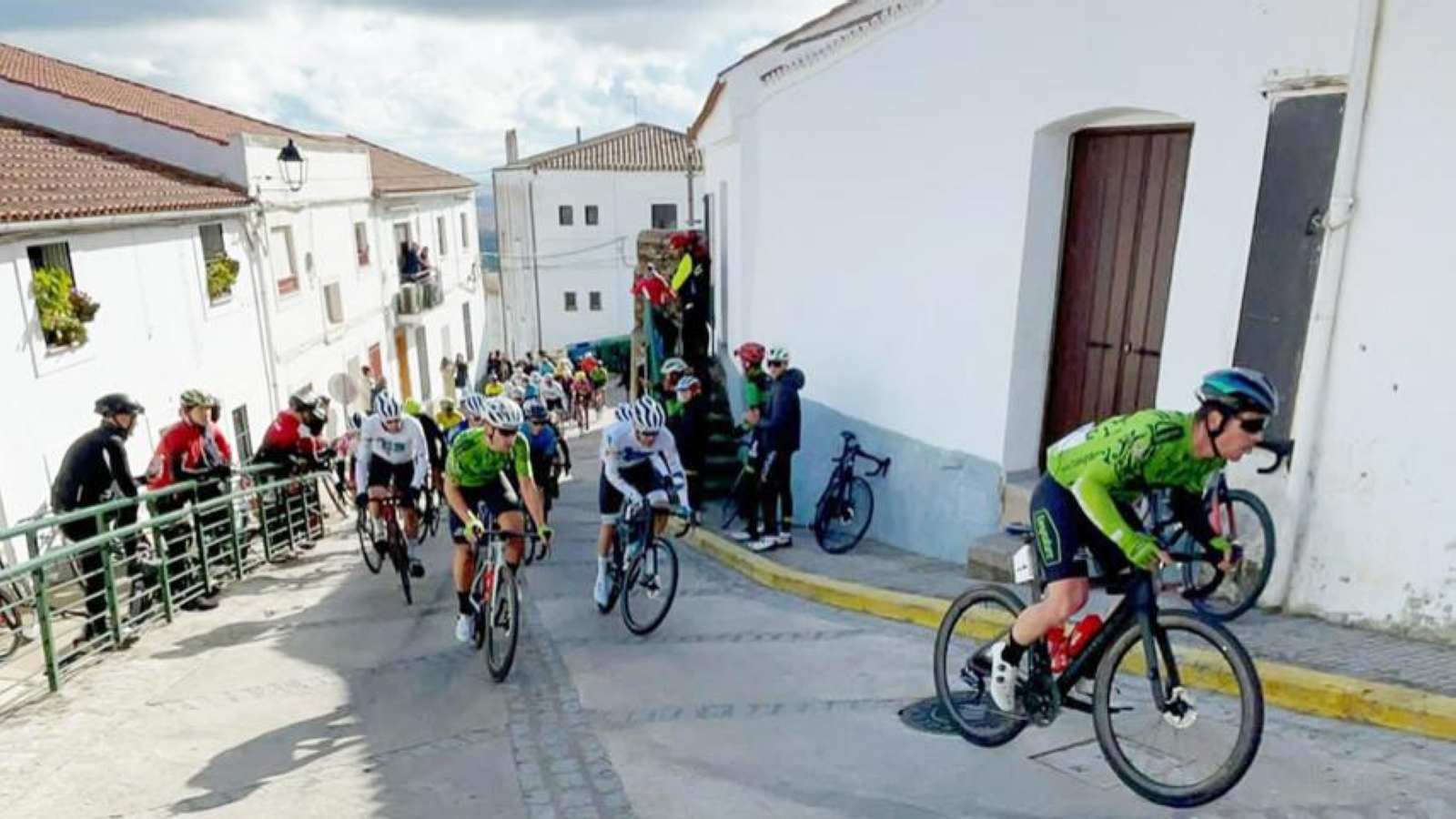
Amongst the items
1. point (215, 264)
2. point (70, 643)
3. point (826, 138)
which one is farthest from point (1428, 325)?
point (215, 264)

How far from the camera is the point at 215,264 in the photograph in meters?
15.2

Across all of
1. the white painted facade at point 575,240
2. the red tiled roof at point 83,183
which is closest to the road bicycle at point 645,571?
the red tiled roof at point 83,183

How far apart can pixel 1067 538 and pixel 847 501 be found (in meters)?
4.99

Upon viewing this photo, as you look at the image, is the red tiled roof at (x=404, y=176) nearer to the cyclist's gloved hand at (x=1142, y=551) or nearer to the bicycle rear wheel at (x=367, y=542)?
the bicycle rear wheel at (x=367, y=542)

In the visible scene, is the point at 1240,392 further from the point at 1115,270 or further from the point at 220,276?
the point at 220,276

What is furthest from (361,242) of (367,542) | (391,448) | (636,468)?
(636,468)

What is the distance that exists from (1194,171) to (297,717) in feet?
20.8

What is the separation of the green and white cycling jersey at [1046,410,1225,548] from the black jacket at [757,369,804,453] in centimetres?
455

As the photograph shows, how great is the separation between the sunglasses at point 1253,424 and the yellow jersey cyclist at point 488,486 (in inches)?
154

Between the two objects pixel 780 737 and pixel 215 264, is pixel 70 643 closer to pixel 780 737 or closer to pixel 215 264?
pixel 780 737

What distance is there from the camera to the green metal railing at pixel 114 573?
557 cm

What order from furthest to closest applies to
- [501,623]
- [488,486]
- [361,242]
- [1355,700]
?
[361,242] → [488,486] → [501,623] → [1355,700]

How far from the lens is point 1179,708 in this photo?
3473mm

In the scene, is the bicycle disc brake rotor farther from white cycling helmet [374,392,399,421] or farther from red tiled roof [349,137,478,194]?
red tiled roof [349,137,478,194]
